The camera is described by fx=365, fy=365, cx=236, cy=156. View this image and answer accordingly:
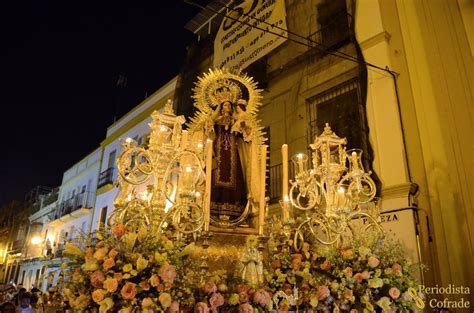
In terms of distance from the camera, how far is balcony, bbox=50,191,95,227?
16531 millimetres

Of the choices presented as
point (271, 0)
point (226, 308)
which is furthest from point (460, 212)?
point (271, 0)

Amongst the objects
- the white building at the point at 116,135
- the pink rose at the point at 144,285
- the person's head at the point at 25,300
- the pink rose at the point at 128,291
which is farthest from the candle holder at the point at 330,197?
the white building at the point at 116,135

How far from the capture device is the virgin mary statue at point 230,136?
457 centimetres

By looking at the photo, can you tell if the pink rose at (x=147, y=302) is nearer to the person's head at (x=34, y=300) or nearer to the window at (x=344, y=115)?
the person's head at (x=34, y=300)

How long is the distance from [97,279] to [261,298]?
4.29ft

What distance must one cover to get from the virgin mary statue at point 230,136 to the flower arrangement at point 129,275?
1.43m

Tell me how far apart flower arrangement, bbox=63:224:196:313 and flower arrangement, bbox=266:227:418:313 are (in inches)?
38.4

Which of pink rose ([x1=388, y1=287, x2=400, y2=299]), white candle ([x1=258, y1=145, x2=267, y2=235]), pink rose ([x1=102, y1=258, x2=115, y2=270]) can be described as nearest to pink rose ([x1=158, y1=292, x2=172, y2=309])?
pink rose ([x1=102, y1=258, x2=115, y2=270])

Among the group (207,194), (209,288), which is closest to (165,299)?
(209,288)

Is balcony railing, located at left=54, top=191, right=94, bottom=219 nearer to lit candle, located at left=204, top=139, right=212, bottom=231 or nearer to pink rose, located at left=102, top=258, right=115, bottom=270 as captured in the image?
lit candle, located at left=204, top=139, right=212, bottom=231

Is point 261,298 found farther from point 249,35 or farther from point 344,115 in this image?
point 249,35

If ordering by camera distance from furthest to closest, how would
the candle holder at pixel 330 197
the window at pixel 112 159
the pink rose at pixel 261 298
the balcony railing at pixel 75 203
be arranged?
the balcony railing at pixel 75 203 < the window at pixel 112 159 < the candle holder at pixel 330 197 < the pink rose at pixel 261 298

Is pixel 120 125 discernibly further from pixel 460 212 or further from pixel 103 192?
pixel 460 212

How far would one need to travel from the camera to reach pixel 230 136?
490 cm
